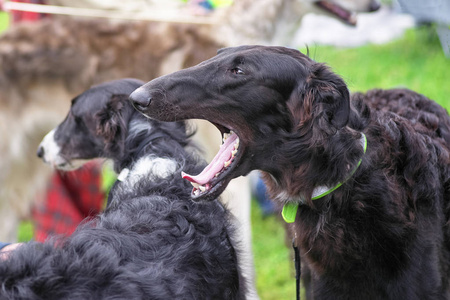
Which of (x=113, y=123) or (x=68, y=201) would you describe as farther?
(x=68, y=201)

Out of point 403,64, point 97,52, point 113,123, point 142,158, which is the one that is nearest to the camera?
point 142,158

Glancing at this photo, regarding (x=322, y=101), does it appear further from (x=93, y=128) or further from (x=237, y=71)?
(x=93, y=128)

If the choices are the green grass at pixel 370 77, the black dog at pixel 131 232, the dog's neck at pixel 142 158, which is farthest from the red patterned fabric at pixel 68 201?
the dog's neck at pixel 142 158

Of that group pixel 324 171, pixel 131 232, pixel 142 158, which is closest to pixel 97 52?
pixel 142 158

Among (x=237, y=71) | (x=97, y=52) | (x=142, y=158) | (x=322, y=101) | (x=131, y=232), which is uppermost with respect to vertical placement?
(x=237, y=71)

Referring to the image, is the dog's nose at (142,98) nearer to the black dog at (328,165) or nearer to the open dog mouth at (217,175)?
the black dog at (328,165)

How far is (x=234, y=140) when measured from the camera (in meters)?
2.64

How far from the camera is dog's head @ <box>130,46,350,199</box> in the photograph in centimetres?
253

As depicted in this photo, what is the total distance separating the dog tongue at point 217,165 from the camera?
255 centimetres

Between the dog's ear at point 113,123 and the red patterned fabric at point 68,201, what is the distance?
2.28m

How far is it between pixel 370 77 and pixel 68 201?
5.05m

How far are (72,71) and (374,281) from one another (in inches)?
128

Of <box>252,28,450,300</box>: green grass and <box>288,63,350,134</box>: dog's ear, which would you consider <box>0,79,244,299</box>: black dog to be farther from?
<box>252,28,450,300</box>: green grass

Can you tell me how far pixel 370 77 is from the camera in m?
8.65
